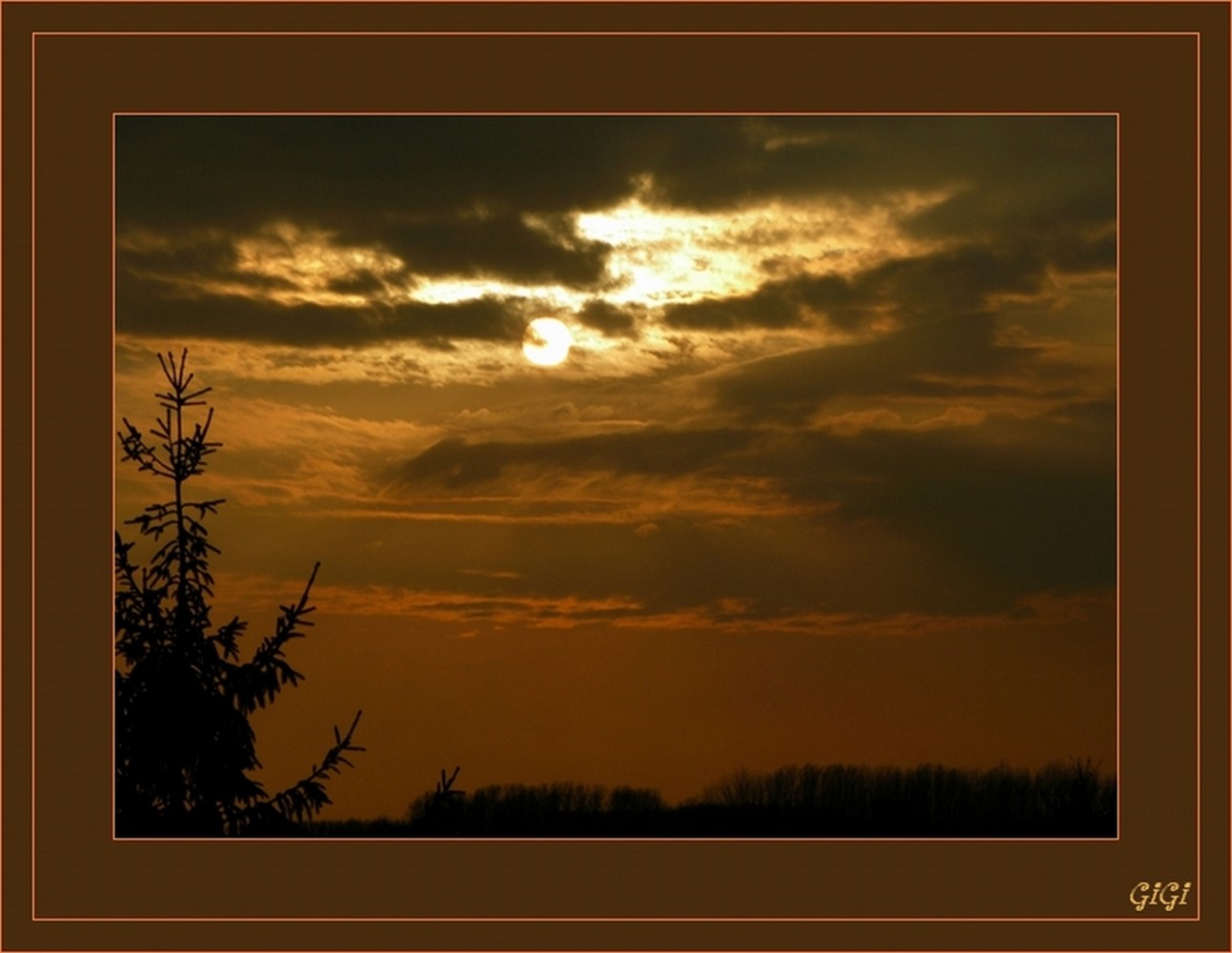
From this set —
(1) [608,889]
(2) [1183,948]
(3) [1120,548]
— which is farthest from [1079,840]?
(1) [608,889]

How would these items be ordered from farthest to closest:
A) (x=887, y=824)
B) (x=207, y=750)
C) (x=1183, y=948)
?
(x=207, y=750)
(x=887, y=824)
(x=1183, y=948)

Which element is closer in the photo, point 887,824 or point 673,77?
point 673,77

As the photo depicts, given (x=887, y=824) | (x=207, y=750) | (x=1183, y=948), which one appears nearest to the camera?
(x=1183, y=948)

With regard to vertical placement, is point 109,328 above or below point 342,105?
below

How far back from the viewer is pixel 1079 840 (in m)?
7.30

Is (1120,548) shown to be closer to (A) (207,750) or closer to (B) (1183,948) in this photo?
(B) (1183,948)

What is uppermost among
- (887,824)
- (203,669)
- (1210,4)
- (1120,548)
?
(1210,4)

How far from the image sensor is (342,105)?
7.52m

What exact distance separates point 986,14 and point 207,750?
20.0 feet

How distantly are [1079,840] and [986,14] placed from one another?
4189mm

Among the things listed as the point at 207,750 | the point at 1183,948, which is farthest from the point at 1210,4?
the point at 207,750
